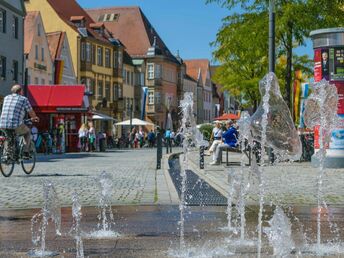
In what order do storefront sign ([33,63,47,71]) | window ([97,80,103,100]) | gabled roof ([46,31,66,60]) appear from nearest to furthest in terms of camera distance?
storefront sign ([33,63,47,71])
gabled roof ([46,31,66,60])
window ([97,80,103,100])

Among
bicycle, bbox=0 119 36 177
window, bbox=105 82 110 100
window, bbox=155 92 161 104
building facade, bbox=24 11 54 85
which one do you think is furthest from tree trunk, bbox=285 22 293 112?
window, bbox=155 92 161 104

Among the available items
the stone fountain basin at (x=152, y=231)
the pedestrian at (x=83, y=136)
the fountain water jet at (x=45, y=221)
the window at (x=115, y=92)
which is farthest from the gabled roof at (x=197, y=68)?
the fountain water jet at (x=45, y=221)

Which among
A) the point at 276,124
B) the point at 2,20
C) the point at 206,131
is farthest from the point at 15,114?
the point at 206,131

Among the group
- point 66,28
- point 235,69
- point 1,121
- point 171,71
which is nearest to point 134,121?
point 66,28

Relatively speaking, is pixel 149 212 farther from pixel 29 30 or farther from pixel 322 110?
pixel 29 30

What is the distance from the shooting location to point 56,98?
1572 inches

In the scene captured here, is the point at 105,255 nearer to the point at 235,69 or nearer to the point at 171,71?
the point at 235,69

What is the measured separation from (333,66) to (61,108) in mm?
23013

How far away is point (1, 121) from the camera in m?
14.5

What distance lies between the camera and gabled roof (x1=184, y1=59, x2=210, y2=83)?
127m

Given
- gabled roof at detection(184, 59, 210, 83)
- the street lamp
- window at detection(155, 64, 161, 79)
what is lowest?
the street lamp

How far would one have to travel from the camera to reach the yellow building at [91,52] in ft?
225

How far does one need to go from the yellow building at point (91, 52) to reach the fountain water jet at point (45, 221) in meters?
61.6

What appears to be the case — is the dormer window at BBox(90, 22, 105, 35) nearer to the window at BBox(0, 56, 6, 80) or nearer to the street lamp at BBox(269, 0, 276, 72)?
the window at BBox(0, 56, 6, 80)
